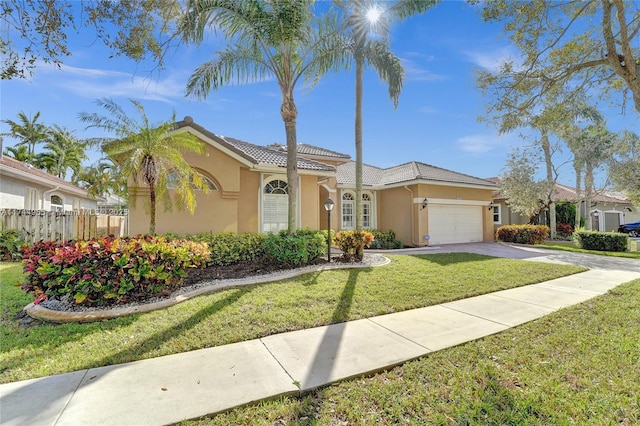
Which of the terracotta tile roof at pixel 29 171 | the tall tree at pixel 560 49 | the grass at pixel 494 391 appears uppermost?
the tall tree at pixel 560 49

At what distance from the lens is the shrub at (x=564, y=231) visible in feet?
79.7

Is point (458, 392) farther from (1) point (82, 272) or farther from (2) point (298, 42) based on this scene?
(2) point (298, 42)

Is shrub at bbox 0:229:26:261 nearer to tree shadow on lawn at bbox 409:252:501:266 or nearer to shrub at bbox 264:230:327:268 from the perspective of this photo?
shrub at bbox 264:230:327:268

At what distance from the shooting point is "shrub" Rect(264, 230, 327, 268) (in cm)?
969

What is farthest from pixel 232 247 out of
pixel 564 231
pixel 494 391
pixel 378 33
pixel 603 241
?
pixel 564 231

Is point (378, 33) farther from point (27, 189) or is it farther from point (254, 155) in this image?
point (27, 189)

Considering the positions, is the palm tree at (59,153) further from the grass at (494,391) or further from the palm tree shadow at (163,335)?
the grass at (494,391)

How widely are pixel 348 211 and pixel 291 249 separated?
369 inches

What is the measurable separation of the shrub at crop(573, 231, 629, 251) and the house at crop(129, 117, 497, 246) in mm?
4803

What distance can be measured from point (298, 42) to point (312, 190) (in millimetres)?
6174

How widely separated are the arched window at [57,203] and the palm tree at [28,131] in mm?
16770

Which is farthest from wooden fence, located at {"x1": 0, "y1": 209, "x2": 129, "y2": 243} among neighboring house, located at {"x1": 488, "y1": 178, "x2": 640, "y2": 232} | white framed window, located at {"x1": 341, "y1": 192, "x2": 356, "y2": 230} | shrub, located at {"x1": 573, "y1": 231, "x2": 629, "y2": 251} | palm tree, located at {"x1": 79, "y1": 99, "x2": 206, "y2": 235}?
neighboring house, located at {"x1": 488, "y1": 178, "x2": 640, "y2": 232}

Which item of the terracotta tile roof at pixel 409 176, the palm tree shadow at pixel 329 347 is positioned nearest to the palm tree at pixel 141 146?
the palm tree shadow at pixel 329 347

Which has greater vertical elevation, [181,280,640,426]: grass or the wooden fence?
the wooden fence
